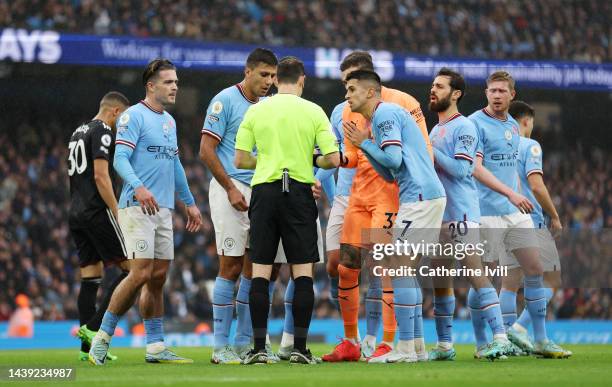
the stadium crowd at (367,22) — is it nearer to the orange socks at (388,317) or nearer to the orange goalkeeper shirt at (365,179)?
the orange goalkeeper shirt at (365,179)

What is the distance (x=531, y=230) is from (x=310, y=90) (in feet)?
52.6

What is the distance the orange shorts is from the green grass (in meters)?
1.00

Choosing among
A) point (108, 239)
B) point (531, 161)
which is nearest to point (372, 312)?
point (531, 161)

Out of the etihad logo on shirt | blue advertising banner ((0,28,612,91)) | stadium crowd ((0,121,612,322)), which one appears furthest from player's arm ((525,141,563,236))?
blue advertising banner ((0,28,612,91))

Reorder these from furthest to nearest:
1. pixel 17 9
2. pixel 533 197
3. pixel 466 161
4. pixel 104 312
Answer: pixel 17 9
pixel 533 197
pixel 104 312
pixel 466 161

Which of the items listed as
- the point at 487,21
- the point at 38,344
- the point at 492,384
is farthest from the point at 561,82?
the point at 492,384

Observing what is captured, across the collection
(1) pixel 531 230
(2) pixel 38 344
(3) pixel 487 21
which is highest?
(3) pixel 487 21

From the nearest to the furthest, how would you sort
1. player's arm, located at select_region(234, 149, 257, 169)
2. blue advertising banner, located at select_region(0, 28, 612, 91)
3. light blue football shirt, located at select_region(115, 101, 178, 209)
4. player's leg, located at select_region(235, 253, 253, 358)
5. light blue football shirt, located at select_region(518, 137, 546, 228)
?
player's arm, located at select_region(234, 149, 257, 169) < light blue football shirt, located at select_region(115, 101, 178, 209) < player's leg, located at select_region(235, 253, 253, 358) < light blue football shirt, located at select_region(518, 137, 546, 228) < blue advertising banner, located at select_region(0, 28, 612, 91)

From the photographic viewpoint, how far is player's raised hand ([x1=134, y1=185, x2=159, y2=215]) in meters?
8.63

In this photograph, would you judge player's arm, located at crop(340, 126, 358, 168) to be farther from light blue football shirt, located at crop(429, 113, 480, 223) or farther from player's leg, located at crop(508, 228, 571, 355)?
player's leg, located at crop(508, 228, 571, 355)

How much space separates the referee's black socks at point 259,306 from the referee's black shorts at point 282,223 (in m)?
0.17

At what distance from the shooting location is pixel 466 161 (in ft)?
29.9

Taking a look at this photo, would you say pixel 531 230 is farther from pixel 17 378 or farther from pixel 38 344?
pixel 38 344

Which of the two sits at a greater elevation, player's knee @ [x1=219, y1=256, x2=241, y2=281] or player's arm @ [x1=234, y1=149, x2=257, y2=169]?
player's arm @ [x1=234, y1=149, x2=257, y2=169]
